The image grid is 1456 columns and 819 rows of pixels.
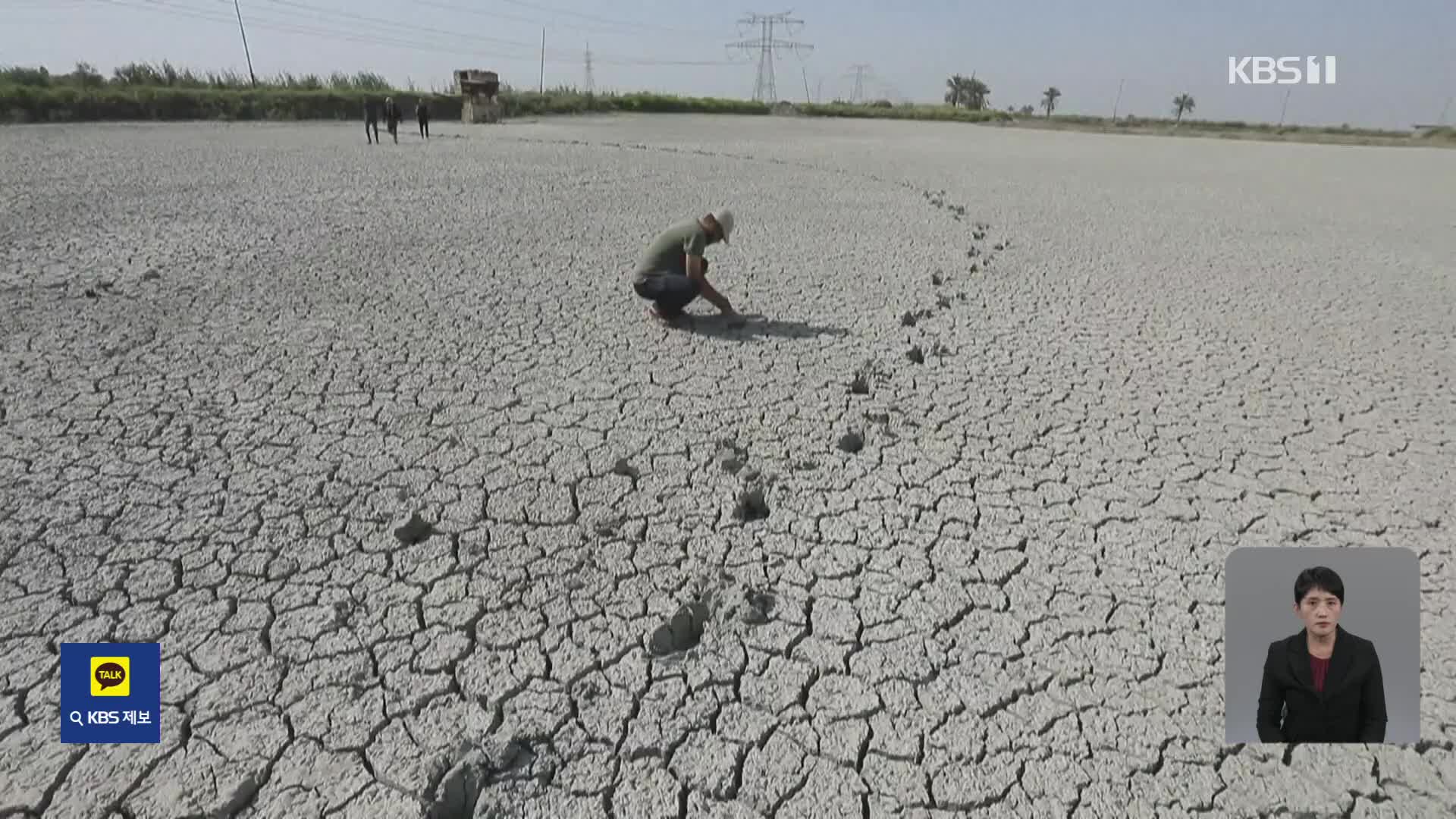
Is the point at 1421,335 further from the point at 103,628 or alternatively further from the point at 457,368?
the point at 103,628

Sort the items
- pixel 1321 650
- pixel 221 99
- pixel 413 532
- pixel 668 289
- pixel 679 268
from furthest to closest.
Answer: pixel 221 99, pixel 679 268, pixel 668 289, pixel 413 532, pixel 1321 650

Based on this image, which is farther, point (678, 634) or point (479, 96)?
→ point (479, 96)

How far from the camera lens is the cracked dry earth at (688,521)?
2027 mm

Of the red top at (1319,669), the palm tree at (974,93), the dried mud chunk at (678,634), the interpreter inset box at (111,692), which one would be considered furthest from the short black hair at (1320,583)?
the palm tree at (974,93)

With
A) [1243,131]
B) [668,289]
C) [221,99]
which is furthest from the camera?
[1243,131]

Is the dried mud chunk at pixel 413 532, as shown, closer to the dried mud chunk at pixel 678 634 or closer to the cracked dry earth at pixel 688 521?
the cracked dry earth at pixel 688 521

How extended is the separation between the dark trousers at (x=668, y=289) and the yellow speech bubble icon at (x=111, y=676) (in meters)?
3.48

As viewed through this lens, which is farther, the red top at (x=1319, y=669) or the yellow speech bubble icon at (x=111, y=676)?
the yellow speech bubble icon at (x=111, y=676)

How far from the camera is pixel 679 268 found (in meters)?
5.25

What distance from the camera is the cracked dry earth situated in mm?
2027

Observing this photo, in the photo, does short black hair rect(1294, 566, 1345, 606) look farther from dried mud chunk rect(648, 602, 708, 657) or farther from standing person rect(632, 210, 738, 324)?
standing person rect(632, 210, 738, 324)

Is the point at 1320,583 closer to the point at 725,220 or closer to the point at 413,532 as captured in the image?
the point at 413,532

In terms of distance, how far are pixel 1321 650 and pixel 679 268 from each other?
4108 mm

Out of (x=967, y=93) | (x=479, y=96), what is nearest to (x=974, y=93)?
(x=967, y=93)
